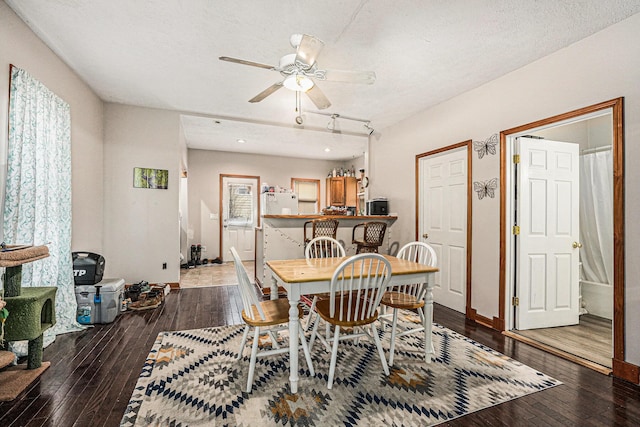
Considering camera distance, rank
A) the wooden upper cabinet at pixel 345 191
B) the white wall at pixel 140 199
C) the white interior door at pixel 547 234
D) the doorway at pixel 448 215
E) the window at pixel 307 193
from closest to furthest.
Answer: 1. the white interior door at pixel 547 234
2. the doorway at pixel 448 215
3. the white wall at pixel 140 199
4. the wooden upper cabinet at pixel 345 191
5. the window at pixel 307 193

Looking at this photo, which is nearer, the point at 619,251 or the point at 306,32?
the point at 619,251

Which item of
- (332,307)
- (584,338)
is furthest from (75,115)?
(584,338)

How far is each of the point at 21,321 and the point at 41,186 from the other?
3.91ft

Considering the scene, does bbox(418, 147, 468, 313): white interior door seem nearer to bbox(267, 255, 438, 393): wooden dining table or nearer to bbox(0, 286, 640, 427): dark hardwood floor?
bbox(0, 286, 640, 427): dark hardwood floor

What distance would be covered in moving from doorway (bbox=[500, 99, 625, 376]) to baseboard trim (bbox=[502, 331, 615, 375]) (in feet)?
0.15

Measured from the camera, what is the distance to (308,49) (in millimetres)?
2107

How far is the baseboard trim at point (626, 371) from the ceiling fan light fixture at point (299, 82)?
317 centimetres

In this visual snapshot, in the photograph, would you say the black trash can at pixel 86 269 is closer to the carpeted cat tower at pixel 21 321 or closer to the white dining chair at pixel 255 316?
the carpeted cat tower at pixel 21 321

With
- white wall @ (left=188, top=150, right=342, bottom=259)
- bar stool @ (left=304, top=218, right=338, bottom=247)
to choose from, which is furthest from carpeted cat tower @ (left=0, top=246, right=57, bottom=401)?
white wall @ (left=188, top=150, right=342, bottom=259)

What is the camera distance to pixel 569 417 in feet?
5.65

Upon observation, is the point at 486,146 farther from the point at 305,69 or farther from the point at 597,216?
the point at 305,69

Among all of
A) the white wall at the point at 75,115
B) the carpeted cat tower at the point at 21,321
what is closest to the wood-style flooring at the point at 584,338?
the carpeted cat tower at the point at 21,321

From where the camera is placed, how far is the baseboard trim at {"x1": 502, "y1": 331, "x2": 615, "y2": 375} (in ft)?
7.40

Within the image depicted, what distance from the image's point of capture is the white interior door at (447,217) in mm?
3627
